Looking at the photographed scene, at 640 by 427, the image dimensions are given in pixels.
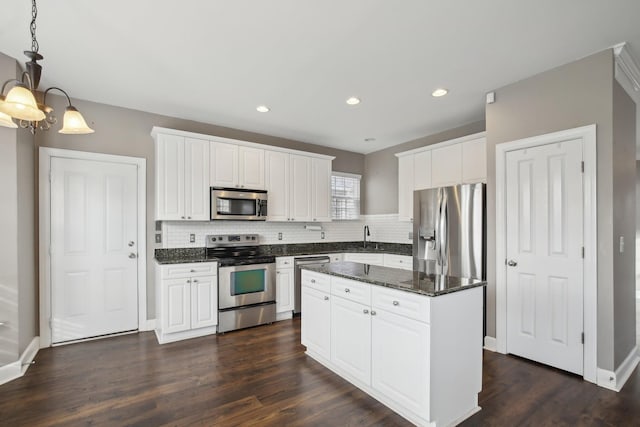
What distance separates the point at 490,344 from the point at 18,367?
4561mm

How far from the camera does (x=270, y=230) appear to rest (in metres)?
5.15

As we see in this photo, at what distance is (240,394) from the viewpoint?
8.37ft

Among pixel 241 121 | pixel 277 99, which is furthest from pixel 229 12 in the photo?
pixel 241 121

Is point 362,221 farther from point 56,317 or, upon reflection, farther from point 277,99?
point 56,317

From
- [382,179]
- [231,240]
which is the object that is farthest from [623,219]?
[231,240]

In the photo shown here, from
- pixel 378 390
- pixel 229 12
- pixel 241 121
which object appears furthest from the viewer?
pixel 241 121

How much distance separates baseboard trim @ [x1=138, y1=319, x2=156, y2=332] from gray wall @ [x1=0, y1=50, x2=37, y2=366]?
1112 mm

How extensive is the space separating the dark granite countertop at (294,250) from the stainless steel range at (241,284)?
21cm

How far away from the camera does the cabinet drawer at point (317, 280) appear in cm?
293

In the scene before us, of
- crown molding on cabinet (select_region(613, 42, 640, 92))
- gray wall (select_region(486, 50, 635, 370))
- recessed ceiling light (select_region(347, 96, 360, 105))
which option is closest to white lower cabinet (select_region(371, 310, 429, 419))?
gray wall (select_region(486, 50, 635, 370))

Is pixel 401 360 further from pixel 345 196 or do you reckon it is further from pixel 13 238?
pixel 345 196

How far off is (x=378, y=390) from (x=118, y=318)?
330cm

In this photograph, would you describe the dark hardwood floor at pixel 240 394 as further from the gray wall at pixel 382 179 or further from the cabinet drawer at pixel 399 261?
the gray wall at pixel 382 179

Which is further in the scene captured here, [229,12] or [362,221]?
[362,221]
